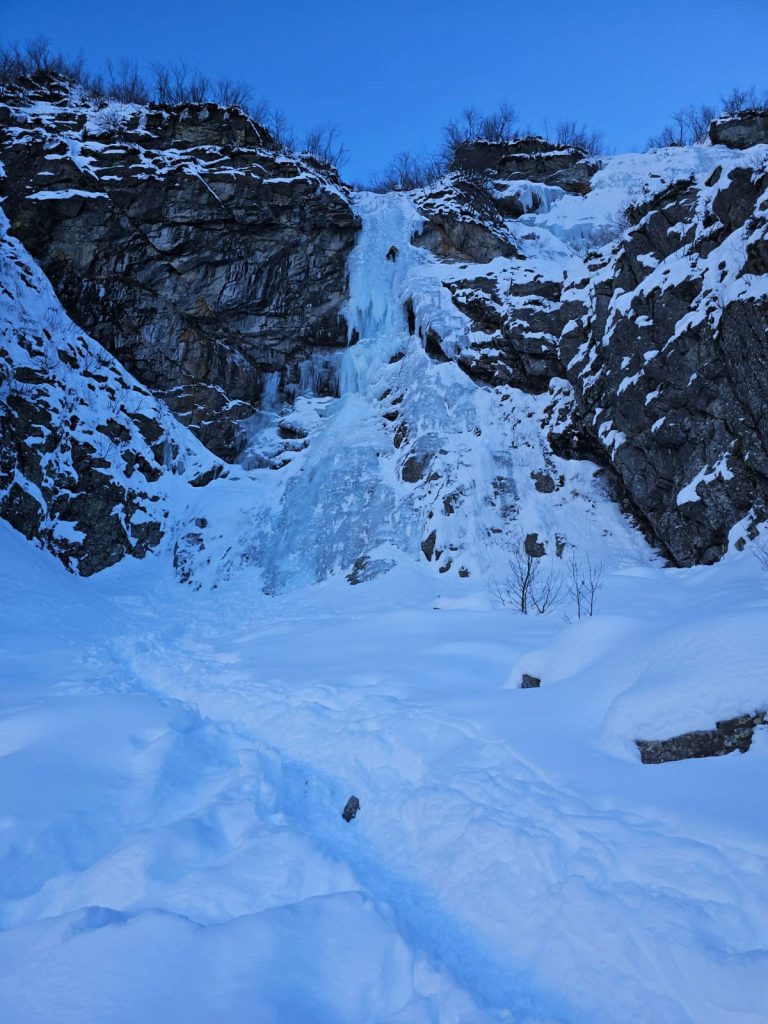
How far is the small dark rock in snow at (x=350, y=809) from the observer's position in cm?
407

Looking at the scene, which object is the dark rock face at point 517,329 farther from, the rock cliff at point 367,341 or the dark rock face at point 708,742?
the dark rock face at point 708,742

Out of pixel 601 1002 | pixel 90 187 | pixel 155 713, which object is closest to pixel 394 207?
pixel 90 187

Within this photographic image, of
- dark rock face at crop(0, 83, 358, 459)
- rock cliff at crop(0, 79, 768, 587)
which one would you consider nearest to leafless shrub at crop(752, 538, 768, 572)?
rock cliff at crop(0, 79, 768, 587)

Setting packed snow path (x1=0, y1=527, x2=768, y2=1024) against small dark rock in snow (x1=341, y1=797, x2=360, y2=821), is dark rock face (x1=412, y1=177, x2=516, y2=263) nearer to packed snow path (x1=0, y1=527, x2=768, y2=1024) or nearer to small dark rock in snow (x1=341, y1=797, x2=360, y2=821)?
packed snow path (x1=0, y1=527, x2=768, y2=1024)

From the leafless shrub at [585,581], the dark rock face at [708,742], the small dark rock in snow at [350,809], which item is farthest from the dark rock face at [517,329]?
the small dark rock in snow at [350,809]

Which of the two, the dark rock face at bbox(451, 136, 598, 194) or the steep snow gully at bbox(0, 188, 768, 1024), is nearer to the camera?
the steep snow gully at bbox(0, 188, 768, 1024)

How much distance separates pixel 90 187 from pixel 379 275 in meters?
11.5

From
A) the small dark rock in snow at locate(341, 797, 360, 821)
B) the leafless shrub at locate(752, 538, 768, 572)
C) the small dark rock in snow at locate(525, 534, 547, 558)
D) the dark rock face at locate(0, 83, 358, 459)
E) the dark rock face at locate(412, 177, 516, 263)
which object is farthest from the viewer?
the dark rock face at locate(412, 177, 516, 263)

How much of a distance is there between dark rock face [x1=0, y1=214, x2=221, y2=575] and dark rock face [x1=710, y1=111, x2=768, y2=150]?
23679 mm

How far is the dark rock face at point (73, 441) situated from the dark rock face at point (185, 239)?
1.49 meters

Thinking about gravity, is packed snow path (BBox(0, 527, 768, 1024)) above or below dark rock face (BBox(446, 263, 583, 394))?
below

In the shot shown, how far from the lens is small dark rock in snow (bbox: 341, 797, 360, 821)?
4068 mm

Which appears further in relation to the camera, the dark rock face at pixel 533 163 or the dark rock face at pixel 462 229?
the dark rock face at pixel 533 163

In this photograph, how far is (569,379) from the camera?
57.8 feet
